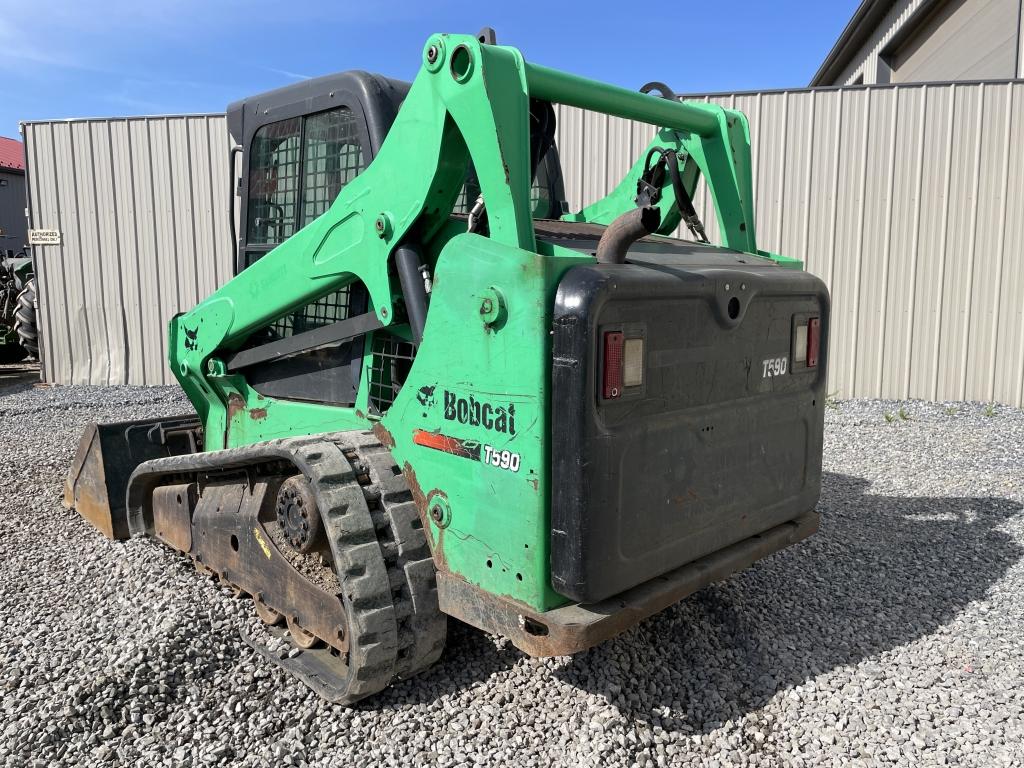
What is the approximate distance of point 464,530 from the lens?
2.63 metres

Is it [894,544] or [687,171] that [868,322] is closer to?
[894,544]

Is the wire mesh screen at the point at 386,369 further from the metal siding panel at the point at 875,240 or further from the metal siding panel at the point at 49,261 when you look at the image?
the metal siding panel at the point at 49,261

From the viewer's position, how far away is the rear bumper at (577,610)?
2.36m

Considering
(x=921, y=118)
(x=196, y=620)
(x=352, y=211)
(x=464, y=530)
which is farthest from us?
(x=921, y=118)

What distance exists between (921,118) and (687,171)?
6145 millimetres

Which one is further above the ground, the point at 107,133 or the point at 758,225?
the point at 107,133

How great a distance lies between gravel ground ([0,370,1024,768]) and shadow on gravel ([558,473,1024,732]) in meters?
0.01

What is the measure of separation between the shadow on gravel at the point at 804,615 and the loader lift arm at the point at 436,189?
1526 millimetres

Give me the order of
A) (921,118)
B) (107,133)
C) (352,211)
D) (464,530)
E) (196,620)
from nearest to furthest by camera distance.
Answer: (464,530) → (352,211) → (196,620) → (921,118) → (107,133)

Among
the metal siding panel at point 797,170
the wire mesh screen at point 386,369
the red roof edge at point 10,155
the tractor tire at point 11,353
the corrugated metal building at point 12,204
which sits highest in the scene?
the red roof edge at point 10,155

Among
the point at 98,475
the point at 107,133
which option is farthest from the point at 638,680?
the point at 107,133

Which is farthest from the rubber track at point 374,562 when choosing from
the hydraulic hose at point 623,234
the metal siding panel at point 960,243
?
the metal siding panel at point 960,243

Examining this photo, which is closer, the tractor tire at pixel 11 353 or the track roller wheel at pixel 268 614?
the track roller wheel at pixel 268 614

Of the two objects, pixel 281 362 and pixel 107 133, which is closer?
pixel 281 362
